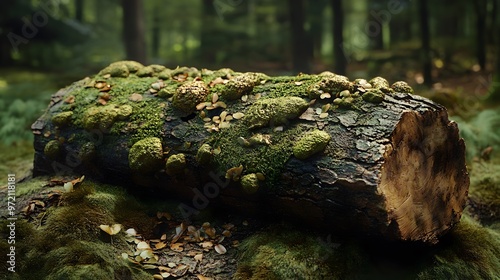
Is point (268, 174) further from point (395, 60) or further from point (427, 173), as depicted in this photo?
point (395, 60)

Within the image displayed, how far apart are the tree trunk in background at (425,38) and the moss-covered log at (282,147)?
28.7 ft

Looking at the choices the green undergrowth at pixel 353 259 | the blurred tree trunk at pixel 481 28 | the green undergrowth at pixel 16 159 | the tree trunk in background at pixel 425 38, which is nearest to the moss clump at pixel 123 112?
the green undergrowth at pixel 353 259

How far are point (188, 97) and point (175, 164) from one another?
0.65m

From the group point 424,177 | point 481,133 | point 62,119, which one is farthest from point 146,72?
point 481,133

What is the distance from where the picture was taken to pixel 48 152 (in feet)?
14.6

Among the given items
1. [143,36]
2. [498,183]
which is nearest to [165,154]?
[498,183]

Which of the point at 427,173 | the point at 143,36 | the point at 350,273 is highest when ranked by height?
the point at 143,36

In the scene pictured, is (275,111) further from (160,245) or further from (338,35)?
(338,35)

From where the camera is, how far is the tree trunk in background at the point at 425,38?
38.4ft

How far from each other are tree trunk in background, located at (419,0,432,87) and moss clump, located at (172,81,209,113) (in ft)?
30.6

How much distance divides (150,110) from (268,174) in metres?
1.43

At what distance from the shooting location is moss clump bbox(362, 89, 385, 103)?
363 centimetres

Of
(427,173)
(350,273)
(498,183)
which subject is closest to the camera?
(350,273)

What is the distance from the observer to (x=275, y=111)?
3740 millimetres
